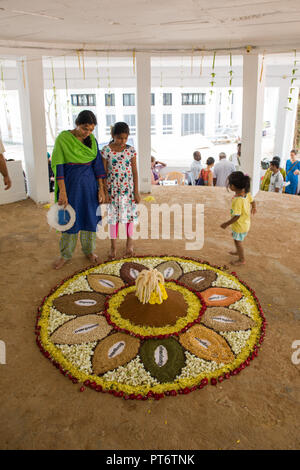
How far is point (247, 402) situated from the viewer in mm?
2404

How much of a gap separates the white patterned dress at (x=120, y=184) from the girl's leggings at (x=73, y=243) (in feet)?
1.00

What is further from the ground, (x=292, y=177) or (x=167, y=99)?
(x=167, y=99)

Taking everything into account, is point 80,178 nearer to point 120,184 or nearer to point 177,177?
point 120,184

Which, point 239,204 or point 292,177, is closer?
point 239,204

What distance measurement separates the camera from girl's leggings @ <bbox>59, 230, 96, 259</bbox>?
4.24 m

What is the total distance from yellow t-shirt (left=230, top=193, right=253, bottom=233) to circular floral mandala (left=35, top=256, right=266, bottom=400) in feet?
1.81

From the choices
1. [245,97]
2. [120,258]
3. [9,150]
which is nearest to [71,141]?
[120,258]

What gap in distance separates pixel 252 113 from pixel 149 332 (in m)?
5.25

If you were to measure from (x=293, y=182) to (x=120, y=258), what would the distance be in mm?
5015

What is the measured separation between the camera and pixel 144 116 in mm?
7219

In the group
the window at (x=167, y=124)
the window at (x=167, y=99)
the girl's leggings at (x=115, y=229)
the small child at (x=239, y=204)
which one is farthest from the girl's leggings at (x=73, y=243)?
the window at (x=167, y=99)

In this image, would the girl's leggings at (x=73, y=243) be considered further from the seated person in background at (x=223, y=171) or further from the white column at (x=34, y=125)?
the seated person in background at (x=223, y=171)

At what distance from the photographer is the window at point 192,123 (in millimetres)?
21484

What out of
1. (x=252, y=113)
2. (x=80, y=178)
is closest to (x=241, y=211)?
(x=80, y=178)
